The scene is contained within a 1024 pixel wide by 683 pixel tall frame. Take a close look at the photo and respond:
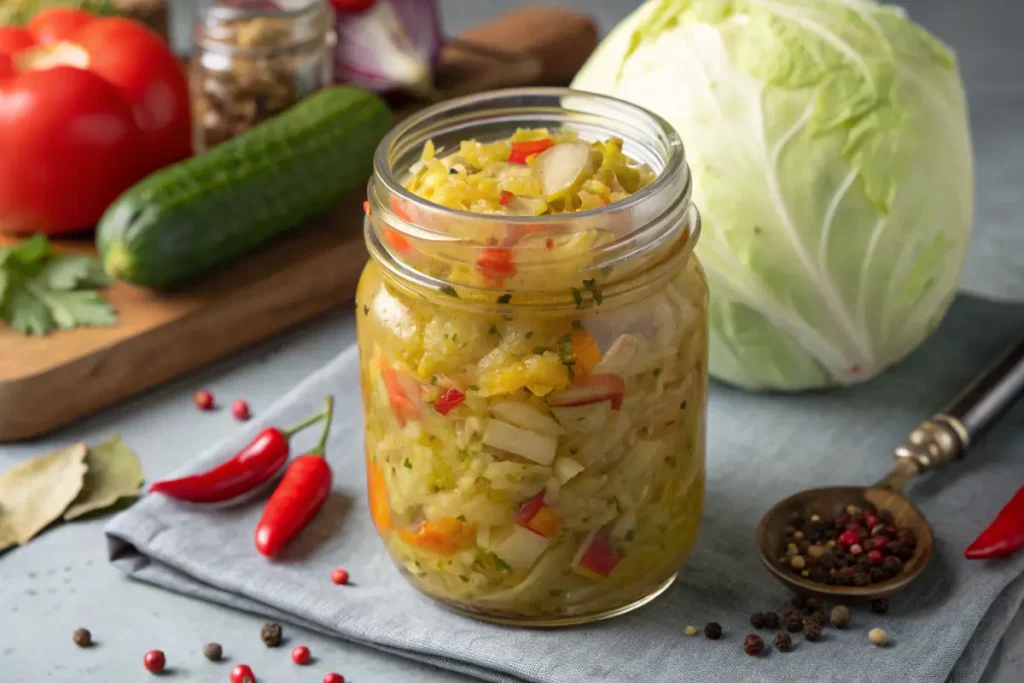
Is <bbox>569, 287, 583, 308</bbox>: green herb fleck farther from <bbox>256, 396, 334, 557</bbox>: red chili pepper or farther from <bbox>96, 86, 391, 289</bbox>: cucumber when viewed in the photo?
<bbox>96, 86, 391, 289</bbox>: cucumber

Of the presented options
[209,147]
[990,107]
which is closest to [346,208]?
[209,147]

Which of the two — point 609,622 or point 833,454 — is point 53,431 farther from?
point 833,454

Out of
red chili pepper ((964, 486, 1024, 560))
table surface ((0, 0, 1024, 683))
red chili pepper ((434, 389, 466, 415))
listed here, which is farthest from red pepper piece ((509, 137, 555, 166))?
red chili pepper ((964, 486, 1024, 560))

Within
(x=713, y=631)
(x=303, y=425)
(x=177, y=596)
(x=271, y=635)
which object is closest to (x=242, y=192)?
(x=303, y=425)

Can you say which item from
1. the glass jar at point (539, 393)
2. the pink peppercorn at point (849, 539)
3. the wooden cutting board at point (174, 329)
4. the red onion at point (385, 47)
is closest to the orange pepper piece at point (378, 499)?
the glass jar at point (539, 393)

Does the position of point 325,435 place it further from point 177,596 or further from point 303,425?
point 177,596
